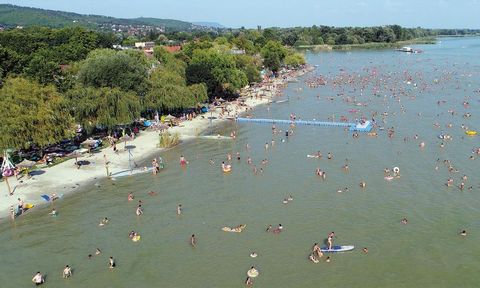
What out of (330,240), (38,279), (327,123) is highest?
(327,123)

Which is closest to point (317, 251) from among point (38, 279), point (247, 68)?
point (38, 279)

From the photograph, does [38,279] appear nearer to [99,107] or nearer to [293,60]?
[99,107]

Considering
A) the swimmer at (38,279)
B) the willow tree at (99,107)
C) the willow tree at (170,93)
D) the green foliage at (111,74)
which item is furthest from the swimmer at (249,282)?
the willow tree at (170,93)

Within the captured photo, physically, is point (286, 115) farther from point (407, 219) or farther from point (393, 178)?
point (407, 219)

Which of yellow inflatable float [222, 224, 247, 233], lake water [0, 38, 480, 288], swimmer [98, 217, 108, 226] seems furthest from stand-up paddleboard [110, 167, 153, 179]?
yellow inflatable float [222, 224, 247, 233]

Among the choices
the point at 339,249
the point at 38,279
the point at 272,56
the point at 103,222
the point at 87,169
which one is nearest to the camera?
the point at 38,279

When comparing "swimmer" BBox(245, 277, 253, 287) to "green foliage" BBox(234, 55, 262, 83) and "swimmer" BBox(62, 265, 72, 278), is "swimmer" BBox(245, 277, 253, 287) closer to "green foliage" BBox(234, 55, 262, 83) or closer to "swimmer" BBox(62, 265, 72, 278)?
"swimmer" BBox(62, 265, 72, 278)

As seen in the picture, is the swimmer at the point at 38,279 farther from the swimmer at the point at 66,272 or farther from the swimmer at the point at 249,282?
the swimmer at the point at 249,282
